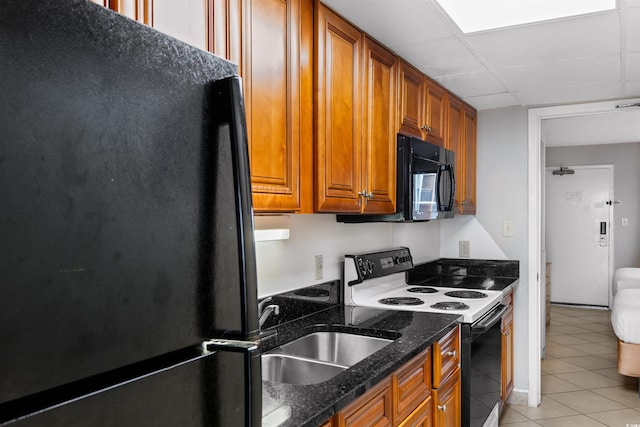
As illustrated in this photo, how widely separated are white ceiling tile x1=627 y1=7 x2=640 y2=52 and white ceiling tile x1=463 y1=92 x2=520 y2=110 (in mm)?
947

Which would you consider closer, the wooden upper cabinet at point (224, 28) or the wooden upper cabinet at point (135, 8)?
the wooden upper cabinet at point (135, 8)

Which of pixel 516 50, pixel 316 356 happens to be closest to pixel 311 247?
pixel 316 356

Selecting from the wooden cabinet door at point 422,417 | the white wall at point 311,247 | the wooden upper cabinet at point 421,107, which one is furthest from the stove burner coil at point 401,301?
the wooden upper cabinet at point 421,107

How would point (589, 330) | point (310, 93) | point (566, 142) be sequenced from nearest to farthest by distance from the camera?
point (310, 93) < point (589, 330) < point (566, 142)

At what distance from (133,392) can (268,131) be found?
41.9 inches

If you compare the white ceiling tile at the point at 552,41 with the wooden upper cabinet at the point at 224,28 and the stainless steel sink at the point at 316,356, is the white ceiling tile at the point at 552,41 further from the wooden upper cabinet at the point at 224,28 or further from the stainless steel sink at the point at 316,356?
the stainless steel sink at the point at 316,356

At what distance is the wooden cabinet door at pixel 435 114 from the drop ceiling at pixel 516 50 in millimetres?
58

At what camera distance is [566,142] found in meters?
6.73

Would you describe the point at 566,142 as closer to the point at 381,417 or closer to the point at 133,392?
the point at 381,417

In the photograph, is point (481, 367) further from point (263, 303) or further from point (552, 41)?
point (552, 41)

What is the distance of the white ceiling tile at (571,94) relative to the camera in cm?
313

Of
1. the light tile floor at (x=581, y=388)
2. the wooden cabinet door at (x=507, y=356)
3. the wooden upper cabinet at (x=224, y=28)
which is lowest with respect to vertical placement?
the light tile floor at (x=581, y=388)

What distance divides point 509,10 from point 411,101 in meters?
0.66

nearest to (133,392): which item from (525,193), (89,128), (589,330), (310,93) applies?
(89,128)
